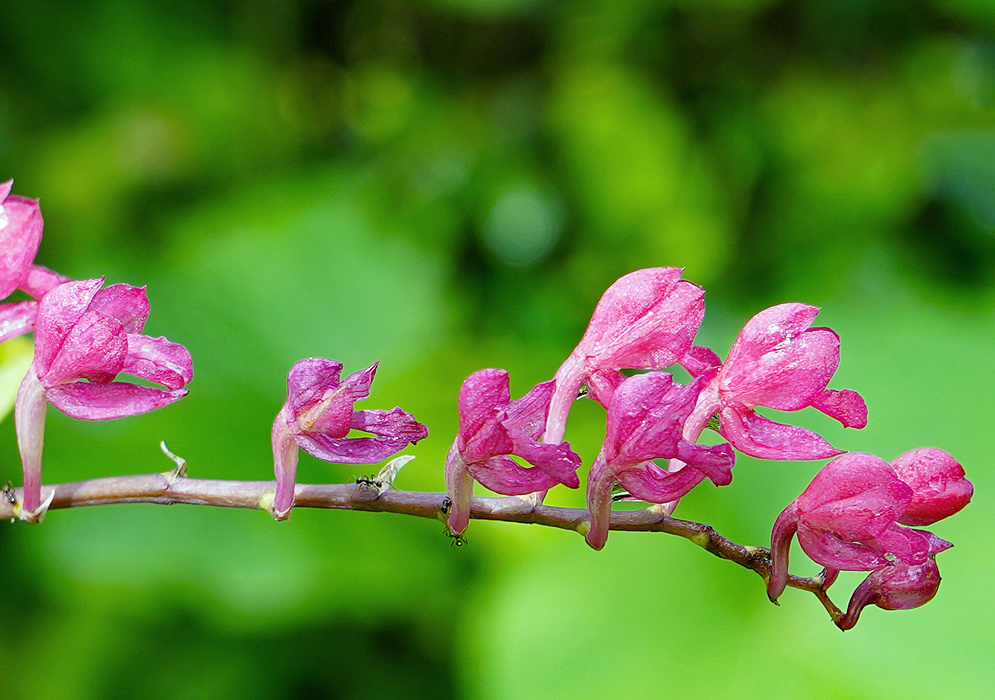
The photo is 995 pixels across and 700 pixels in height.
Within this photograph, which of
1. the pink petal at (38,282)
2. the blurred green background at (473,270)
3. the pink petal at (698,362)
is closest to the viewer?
the pink petal at (698,362)

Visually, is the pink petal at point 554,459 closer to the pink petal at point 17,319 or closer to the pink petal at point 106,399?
the pink petal at point 106,399

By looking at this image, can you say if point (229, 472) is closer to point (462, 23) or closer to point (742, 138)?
point (742, 138)

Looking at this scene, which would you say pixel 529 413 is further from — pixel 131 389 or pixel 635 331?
pixel 131 389

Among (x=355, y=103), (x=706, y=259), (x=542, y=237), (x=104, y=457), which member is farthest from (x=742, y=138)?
(x=104, y=457)

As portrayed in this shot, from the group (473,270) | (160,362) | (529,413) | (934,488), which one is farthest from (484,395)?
(473,270)

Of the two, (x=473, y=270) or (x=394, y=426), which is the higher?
(x=394, y=426)

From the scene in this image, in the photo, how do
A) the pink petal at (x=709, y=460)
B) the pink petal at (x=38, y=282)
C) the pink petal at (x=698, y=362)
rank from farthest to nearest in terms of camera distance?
the pink petal at (x=38, y=282)
the pink petal at (x=698, y=362)
the pink petal at (x=709, y=460)

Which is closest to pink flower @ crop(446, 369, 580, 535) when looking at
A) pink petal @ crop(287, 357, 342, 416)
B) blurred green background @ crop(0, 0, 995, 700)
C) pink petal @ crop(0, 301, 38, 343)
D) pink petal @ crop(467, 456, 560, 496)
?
pink petal @ crop(467, 456, 560, 496)

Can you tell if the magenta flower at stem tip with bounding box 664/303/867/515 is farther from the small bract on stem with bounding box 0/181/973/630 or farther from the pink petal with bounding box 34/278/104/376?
the pink petal with bounding box 34/278/104/376

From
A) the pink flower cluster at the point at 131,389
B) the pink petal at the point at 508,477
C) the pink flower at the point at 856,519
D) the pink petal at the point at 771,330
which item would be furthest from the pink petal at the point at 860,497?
the pink flower cluster at the point at 131,389
